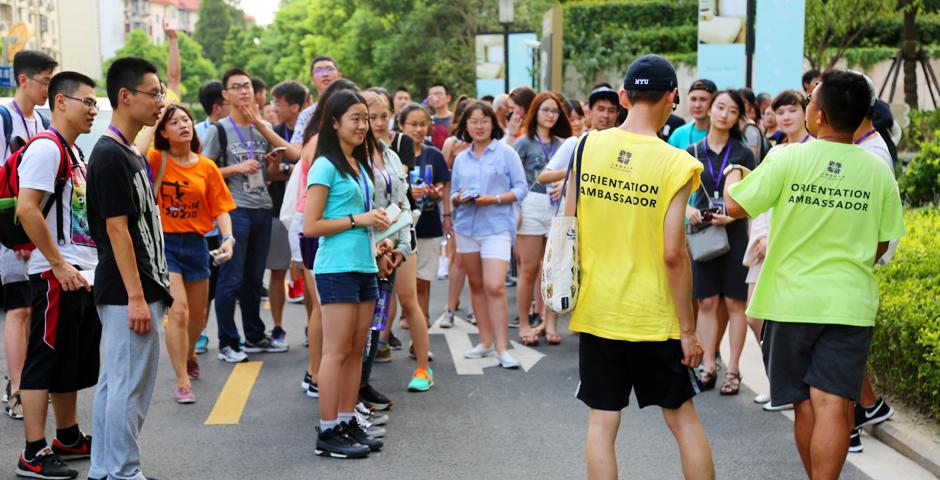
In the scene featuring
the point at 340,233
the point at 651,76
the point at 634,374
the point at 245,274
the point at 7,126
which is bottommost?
the point at 245,274

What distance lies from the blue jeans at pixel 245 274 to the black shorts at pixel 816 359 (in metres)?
4.79

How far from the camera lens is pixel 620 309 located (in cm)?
413

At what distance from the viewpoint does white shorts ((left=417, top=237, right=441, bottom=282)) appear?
8.23 m

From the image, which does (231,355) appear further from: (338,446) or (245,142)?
(338,446)

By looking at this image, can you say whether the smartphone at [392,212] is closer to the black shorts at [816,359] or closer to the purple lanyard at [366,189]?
the purple lanyard at [366,189]

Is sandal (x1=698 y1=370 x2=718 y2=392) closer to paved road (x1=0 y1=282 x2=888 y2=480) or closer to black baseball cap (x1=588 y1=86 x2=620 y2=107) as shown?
paved road (x1=0 y1=282 x2=888 y2=480)

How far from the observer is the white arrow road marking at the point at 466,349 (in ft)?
25.9

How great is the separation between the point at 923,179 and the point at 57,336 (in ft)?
28.8

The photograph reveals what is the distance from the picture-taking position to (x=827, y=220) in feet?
14.2

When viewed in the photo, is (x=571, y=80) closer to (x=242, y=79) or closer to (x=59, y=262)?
(x=242, y=79)

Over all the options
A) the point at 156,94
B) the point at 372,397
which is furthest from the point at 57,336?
the point at 372,397

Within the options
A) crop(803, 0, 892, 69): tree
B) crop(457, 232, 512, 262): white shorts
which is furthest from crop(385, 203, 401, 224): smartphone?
crop(803, 0, 892, 69): tree

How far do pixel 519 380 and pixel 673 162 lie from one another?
3.68 metres

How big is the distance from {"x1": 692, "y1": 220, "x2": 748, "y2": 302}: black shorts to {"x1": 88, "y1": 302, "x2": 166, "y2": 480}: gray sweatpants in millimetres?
3664
